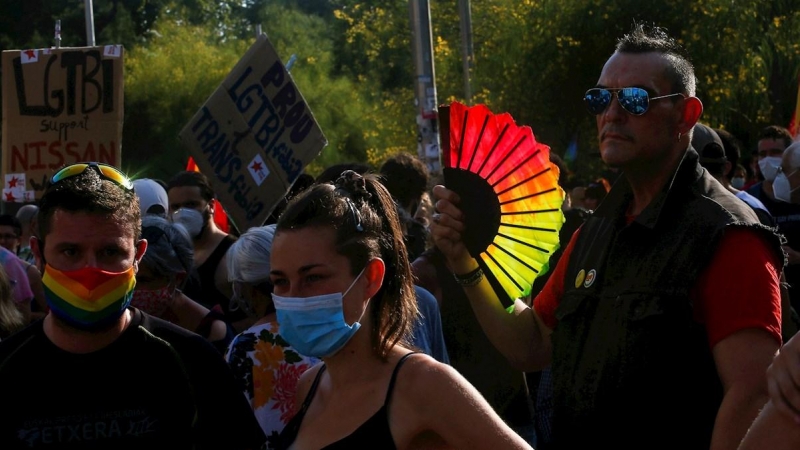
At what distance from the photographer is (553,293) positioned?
12.5ft

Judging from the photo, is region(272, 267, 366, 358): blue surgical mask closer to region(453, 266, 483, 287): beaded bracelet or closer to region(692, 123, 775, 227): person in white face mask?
region(453, 266, 483, 287): beaded bracelet

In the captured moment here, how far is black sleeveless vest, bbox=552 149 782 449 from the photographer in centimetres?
314

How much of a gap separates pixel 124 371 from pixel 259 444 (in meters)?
0.44

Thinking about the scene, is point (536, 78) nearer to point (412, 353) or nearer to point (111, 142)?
point (111, 142)

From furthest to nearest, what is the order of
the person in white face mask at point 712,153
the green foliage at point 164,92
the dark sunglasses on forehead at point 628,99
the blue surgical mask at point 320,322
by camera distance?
the green foliage at point 164,92
the person in white face mask at point 712,153
the dark sunglasses on forehead at point 628,99
the blue surgical mask at point 320,322

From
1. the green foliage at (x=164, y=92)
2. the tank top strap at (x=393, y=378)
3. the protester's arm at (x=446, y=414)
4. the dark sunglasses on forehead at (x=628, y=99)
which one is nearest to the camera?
the protester's arm at (x=446, y=414)

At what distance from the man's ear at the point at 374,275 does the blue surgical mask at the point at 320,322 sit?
2cm

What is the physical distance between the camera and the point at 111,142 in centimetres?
857

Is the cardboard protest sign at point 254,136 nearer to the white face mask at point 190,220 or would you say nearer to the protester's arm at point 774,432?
the white face mask at point 190,220

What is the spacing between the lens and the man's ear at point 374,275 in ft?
10.1

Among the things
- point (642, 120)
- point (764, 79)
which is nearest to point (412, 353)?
point (642, 120)

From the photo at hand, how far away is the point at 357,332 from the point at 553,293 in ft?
3.11

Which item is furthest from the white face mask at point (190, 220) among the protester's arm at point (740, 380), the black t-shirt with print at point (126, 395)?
the protester's arm at point (740, 380)

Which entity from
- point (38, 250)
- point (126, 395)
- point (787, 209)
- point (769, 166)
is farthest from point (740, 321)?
point (769, 166)
